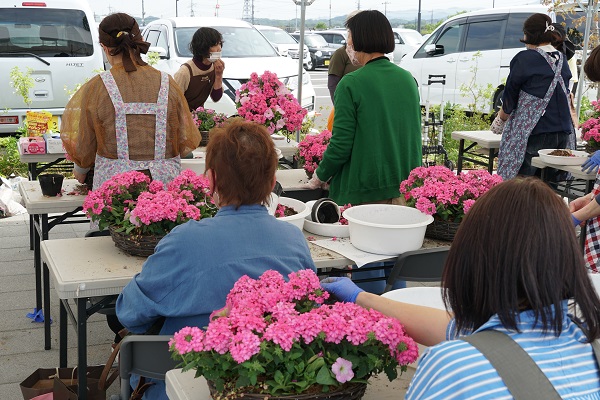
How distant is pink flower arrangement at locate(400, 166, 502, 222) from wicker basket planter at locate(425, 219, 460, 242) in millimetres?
20

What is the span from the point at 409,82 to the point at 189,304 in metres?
1.88

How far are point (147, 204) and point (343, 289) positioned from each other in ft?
3.52

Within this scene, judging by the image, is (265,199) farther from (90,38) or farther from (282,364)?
(90,38)

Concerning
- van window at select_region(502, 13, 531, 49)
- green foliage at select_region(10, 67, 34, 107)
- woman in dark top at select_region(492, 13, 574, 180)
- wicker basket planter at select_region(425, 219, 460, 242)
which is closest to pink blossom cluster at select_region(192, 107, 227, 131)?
woman in dark top at select_region(492, 13, 574, 180)

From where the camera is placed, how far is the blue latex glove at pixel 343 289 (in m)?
1.86

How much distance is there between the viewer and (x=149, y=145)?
359 cm

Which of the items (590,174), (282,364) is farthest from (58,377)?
(590,174)

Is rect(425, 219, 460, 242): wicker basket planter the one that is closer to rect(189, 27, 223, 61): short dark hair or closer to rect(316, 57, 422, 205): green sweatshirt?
rect(316, 57, 422, 205): green sweatshirt

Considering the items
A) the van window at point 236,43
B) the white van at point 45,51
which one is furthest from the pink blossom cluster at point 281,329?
the van window at point 236,43

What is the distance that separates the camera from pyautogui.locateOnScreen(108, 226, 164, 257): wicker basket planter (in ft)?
8.99

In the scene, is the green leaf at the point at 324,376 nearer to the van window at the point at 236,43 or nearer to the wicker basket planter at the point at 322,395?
the wicker basket planter at the point at 322,395

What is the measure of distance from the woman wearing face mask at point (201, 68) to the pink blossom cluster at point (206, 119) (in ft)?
1.42

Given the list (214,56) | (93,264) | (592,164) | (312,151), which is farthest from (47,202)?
(592,164)

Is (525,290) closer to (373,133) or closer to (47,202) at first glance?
(373,133)
